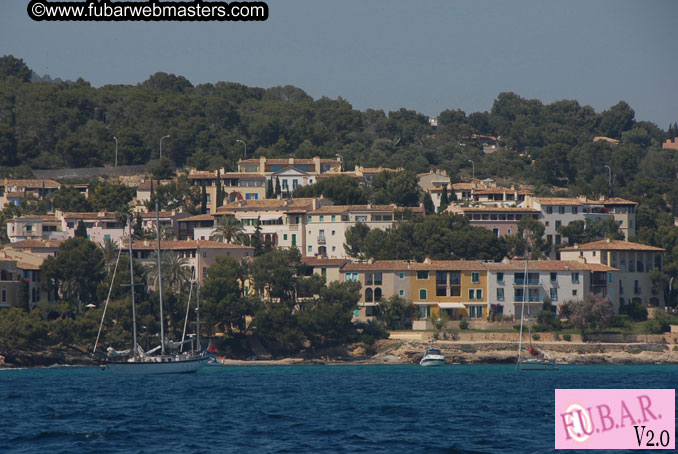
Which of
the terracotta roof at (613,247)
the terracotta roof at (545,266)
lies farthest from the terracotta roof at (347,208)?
the terracotta roof at (545,266)

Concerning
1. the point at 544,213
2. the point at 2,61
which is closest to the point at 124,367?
the point at 544,213

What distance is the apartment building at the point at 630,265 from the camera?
4097 inches

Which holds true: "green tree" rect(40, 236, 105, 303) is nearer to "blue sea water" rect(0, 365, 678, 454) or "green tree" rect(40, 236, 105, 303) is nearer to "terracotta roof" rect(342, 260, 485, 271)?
"blue sea water" rect(0, 365, 678, 454)

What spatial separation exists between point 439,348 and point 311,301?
10846 mm

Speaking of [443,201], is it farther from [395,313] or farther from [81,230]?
[81,230]

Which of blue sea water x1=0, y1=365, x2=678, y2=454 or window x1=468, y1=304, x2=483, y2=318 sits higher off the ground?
window x1=468, y1=304, x2=483, y2=318

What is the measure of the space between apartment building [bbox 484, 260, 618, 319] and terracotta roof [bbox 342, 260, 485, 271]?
58.5 inches

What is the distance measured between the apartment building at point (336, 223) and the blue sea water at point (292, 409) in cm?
3444

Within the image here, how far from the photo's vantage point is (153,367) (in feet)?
255

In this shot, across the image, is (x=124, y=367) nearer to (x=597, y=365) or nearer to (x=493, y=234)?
(x=597, y=365)

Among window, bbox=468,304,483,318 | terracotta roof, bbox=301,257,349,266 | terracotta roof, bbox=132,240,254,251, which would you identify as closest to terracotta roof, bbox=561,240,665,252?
window, bbox=468,304,483,318

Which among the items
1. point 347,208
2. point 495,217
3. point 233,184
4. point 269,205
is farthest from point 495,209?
point 233,184

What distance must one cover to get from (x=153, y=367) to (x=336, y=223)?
42190mm

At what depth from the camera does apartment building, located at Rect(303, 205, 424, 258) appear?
117 metres
